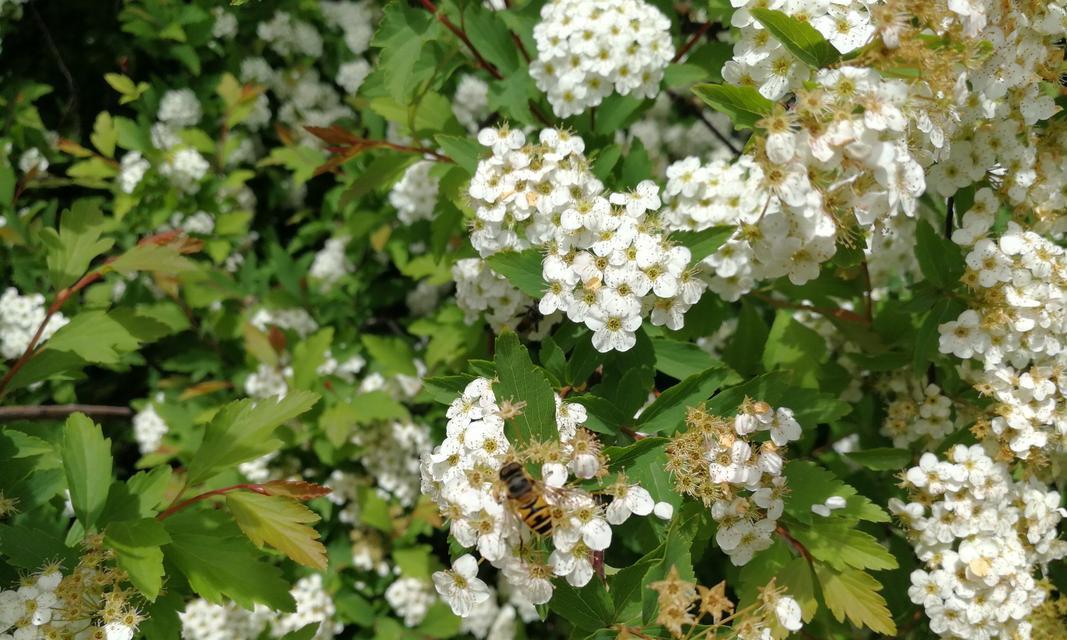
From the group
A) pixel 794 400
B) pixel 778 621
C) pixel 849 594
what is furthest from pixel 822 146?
pixel 849 594

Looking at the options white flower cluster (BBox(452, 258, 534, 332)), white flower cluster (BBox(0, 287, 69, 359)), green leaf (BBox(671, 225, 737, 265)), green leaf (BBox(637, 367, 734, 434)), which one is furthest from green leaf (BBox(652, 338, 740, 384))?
white flower cluster (BBox(0, 287, 69, 359))

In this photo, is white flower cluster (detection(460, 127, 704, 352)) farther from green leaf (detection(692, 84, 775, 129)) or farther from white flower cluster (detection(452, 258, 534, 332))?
green leaf (detection(692, 84, 775, 129))

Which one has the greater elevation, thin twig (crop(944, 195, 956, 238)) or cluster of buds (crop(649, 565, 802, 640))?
thin twig (crop(944, 195, 956, 238))

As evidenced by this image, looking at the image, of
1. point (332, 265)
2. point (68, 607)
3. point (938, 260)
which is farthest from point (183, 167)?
point (938, 260)

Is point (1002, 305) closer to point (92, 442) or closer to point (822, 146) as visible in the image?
point (822, 146)

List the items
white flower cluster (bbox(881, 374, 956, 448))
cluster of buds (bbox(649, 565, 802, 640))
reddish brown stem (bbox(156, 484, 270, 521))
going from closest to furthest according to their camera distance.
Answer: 1. cluster of buds (bbox(649, 565, 802, 640))
2. reddish brown stem (bbox(156, 484, 270, 521))
3. white flower cluster (bbox(881, 374, 956, 448))

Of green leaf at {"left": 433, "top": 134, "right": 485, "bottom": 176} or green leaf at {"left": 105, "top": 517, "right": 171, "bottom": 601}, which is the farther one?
green leaf at {"left": 433, "top": 134, "right": 485, "bottom": 176}
